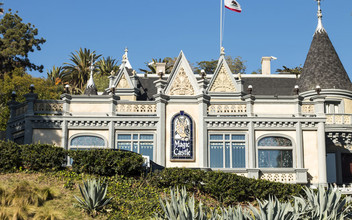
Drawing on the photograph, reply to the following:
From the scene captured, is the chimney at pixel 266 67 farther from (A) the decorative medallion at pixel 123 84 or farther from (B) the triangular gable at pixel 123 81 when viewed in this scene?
(A) the decorative medallion at pixel 123 84

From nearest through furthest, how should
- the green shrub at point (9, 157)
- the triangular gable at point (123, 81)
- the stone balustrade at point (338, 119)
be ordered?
the green shrub at point (9, 157) → the stone balustrade at point (338, 119) → the triangular gable at point (123, 81)

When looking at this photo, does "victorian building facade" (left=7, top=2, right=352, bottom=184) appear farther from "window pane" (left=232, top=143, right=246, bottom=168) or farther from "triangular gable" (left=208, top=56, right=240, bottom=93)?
"triangular gable" (left=208, top=56, right=240, bottom=93)

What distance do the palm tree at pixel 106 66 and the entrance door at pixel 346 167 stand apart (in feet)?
131

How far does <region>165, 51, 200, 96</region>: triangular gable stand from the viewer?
29.8m

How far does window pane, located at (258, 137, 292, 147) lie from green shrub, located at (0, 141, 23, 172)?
548 inches

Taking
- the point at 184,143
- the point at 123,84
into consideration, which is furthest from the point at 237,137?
the point at 123,84

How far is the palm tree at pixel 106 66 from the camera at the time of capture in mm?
66500

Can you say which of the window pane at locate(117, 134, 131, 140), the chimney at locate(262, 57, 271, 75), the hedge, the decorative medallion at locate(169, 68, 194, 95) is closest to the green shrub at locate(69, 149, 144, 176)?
the hedge

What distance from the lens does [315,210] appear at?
1537 centimetres

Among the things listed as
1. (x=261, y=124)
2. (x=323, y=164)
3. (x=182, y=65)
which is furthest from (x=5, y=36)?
(x=323, y=164)

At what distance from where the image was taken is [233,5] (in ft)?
122

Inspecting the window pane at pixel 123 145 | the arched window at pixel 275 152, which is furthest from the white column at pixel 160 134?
the arched window at pixel 275 152

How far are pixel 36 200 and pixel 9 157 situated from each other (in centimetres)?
407

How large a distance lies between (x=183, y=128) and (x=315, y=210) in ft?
46.3
